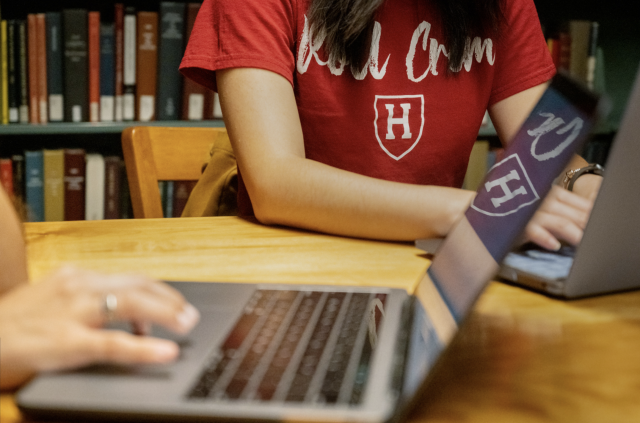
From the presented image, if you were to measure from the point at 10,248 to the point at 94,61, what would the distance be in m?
1.26

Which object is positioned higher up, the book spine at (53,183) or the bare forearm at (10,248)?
the bare forearm at (10,248)

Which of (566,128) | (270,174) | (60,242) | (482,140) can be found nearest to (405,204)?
(270,174)

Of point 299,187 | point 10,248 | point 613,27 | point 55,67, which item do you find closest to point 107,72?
point 55,67

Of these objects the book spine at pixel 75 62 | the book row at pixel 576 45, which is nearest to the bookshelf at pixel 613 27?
the book row at pixel 576 45

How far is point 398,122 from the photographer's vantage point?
0.95 meters

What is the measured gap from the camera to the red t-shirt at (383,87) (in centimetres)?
87

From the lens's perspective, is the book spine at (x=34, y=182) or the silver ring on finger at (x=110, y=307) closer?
the silver ring on finger at (x=110, y=307)

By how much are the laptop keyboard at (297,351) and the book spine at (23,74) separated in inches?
52.3

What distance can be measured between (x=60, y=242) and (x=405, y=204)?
43cm

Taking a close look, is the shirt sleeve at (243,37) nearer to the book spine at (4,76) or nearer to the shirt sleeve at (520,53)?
the shirt sleeve at (520,53)

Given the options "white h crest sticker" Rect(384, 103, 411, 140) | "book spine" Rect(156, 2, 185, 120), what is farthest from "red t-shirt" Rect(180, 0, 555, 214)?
"book spine" Rect(156, 2, 185, 120)

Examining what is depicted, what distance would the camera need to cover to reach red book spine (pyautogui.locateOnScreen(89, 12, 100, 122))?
1505 mm

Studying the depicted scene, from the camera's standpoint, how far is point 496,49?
1020 mm

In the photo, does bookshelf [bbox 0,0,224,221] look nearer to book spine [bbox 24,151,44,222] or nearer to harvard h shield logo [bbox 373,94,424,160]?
book spine [bbox 24,151,44,222]
